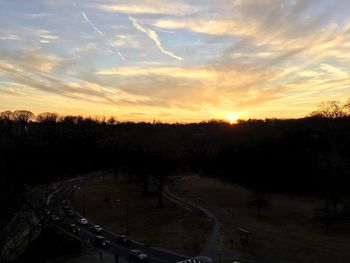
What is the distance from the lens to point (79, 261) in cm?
4588

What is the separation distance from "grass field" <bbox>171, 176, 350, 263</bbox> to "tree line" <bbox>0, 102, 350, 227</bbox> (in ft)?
13.3

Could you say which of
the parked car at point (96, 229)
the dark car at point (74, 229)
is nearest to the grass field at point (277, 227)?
the parked car at point (96, 229)

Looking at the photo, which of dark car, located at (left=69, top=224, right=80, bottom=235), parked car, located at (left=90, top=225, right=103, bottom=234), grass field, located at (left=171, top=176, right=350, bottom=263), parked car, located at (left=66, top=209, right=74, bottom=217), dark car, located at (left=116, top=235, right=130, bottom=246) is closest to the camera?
grass field, located at (left=171, top=176, right=350, bottom=263)

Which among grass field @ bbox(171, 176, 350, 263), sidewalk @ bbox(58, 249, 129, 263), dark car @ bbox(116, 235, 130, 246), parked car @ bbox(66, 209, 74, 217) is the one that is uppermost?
grass field @ bbox(171, 176, 350, 263)

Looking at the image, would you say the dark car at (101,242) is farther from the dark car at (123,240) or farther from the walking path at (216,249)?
the walking path at (216,249)

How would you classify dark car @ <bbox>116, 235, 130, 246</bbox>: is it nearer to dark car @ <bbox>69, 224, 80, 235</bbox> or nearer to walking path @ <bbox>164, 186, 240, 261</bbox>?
dark car @ <bbox>69, 224, 80, 235</bbox>

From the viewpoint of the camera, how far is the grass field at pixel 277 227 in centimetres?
4616

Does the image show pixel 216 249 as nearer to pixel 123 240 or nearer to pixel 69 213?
pixel 123 240

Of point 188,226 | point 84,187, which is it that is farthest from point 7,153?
point 188,226

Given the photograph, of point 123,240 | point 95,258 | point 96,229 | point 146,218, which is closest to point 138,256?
point 95,258

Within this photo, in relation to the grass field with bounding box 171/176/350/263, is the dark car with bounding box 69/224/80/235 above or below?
below

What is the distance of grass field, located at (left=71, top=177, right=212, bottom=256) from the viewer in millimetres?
53188

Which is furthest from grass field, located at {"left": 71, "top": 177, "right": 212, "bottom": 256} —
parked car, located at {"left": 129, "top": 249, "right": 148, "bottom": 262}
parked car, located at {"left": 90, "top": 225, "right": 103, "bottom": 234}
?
parked car, located at {"left": 129, "top": 249, "right": 148, "bottom": 262}

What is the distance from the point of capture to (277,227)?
60.3m
